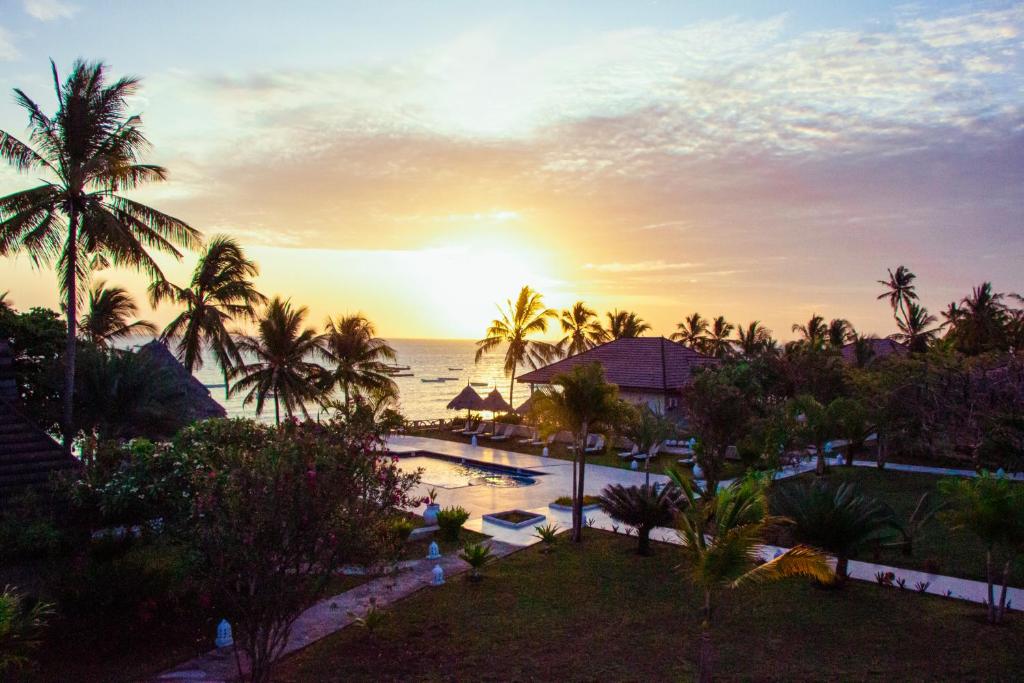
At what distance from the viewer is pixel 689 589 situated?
1113cm

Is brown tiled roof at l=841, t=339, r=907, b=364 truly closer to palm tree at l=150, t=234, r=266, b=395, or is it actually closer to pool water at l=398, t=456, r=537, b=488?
pool water at l=398, t=456, r=537, b=488

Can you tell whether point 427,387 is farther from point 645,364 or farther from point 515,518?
point 515,518

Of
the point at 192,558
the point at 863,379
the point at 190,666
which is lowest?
the point at 190,666

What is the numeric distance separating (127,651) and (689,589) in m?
8.55

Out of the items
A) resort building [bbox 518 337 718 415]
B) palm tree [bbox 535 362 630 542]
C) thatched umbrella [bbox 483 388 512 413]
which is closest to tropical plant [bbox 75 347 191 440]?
palm tree [bbox 535 362 630 542]

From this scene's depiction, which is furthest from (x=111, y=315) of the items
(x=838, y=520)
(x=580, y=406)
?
(x=838, y=520)

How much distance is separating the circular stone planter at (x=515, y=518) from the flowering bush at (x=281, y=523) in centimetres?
892

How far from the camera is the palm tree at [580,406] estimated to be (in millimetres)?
13781

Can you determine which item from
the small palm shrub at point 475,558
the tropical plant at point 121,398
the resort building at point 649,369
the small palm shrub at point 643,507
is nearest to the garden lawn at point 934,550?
the small palm shrub at point 643,507

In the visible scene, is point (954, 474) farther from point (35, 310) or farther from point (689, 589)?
point (35, 310)

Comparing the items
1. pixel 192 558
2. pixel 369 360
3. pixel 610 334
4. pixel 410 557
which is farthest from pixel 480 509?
pixel 610 334

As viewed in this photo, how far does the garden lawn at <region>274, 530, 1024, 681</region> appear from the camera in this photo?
316 inches

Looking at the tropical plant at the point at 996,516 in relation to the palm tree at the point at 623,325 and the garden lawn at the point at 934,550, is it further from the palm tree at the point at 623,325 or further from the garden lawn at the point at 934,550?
the palm tree at the point at 623,325

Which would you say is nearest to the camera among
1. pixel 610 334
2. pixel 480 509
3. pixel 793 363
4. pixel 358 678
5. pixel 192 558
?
pixel 192 558
